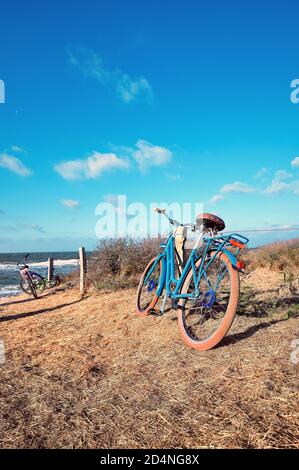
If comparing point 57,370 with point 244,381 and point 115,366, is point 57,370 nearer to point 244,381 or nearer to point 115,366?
point 115,366

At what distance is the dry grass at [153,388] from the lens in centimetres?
209

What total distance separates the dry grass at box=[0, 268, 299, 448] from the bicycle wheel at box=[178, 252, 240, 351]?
0.16 m

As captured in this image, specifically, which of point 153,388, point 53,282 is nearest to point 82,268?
point 53,282

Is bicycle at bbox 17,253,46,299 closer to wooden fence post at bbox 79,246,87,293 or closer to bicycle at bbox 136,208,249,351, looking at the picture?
wooden fence post at bbox 79,246,87,293

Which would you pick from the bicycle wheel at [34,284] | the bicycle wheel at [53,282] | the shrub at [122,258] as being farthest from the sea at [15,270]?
the shrub at [122,258]

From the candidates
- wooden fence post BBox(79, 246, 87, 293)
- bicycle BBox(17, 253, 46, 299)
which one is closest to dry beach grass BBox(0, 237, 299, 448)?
wooden fence post BBox(79, 246, 87, 293)

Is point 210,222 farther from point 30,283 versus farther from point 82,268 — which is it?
point 30,283

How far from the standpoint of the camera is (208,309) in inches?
168

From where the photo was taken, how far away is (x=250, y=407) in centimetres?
231

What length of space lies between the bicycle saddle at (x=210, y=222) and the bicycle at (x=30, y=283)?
9.05 meters

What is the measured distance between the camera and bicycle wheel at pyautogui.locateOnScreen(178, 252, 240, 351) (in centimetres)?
333

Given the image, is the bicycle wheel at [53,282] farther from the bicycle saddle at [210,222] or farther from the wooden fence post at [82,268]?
the bicycle saddle at [210,222]

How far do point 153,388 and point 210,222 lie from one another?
210cm

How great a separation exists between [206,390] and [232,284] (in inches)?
45.9
